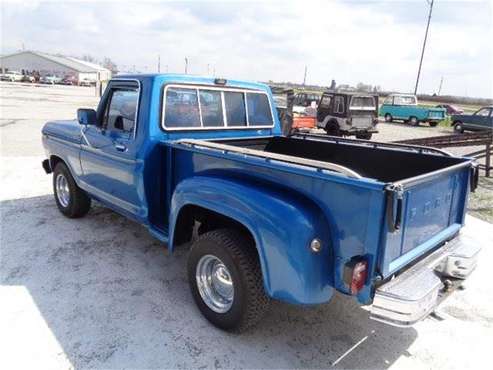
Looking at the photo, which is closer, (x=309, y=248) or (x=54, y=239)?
(x=309, y=248)

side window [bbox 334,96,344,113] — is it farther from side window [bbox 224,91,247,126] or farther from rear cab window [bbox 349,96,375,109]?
side window [bbox 224,91,247,126]

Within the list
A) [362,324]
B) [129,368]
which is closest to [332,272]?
[362,324]

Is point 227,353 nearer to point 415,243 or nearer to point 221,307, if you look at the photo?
point 221,307

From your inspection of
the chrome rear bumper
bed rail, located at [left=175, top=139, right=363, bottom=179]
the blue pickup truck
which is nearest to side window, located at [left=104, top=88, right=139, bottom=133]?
bed rail, located at [left=175, top=139, right=363, bottom=179]

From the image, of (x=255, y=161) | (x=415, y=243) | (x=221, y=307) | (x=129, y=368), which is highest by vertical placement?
(x=255, y=161)

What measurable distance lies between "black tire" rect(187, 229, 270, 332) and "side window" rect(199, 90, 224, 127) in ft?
4.73

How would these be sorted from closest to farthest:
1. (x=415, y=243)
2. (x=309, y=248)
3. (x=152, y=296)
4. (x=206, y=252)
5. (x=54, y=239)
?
(x=309, y=248)
(x=415, y=243)
(x=206, y=252)
(x=152, y=296)
(x=54, y=239)

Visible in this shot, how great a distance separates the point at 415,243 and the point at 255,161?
1.20 m

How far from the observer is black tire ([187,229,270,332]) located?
2.79 meters

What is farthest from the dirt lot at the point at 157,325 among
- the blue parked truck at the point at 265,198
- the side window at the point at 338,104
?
the side window at the point at 338,104

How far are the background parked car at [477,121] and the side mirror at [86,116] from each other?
21011 mm

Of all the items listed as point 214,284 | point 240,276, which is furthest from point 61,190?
point 240,276

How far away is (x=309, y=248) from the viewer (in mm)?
2391

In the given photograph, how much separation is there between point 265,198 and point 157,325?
1419 millimetres
